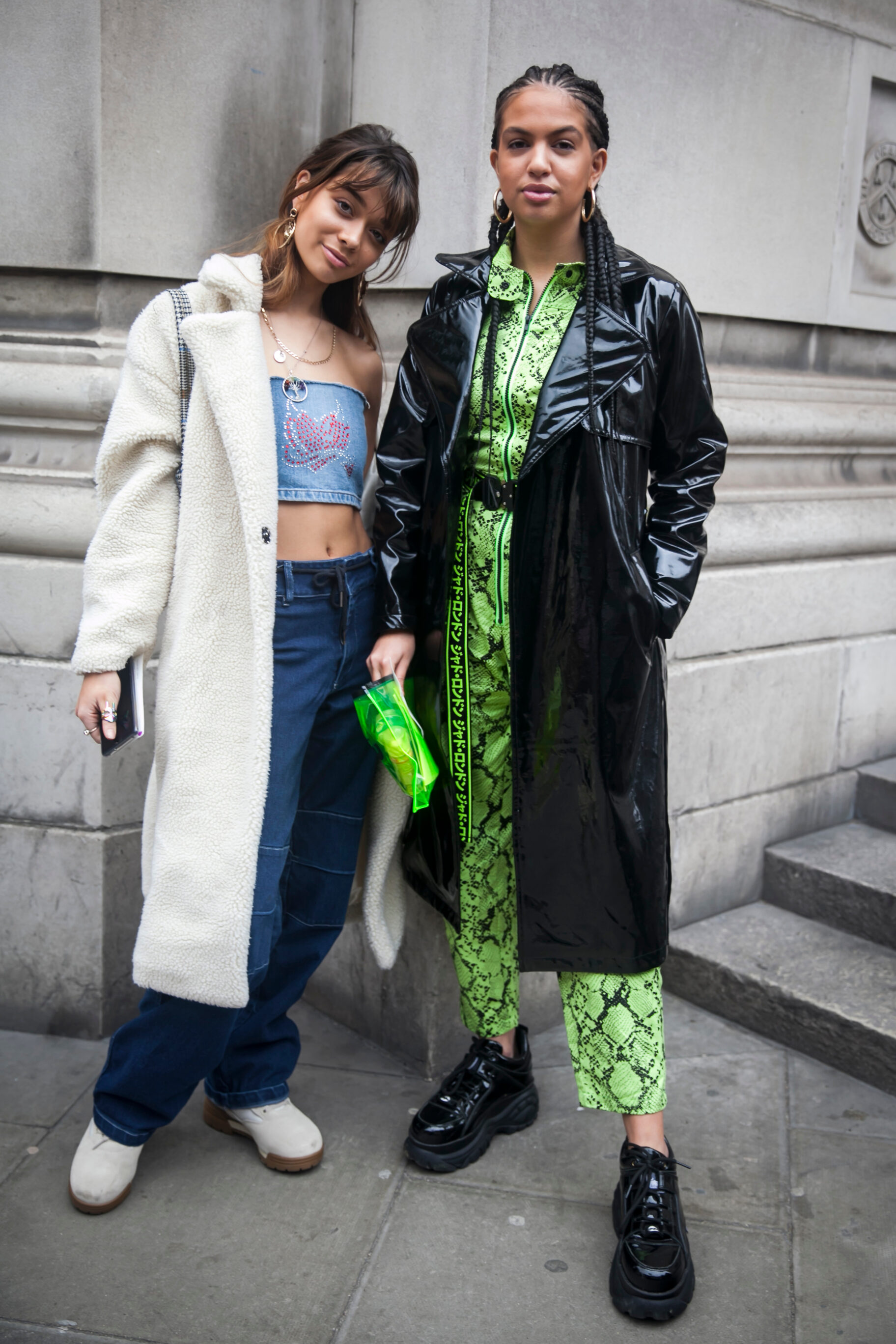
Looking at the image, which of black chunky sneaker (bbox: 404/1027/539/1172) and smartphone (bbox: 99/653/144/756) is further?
black chunky sneaker (bbox: 404/1027/539/1172)

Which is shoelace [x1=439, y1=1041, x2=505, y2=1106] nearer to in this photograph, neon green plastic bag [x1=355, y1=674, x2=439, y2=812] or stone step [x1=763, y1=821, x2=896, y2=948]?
neon green plastic bag [x1=355, y1=674, x2=439, y2=812]

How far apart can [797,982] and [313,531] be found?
1.91 metres

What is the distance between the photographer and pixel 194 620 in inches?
92.2

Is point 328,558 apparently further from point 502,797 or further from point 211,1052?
point 211,1052

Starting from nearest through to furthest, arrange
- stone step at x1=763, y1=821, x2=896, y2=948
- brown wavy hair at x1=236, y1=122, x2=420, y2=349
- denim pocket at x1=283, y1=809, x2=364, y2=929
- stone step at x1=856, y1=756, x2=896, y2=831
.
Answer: brown wavy hair at x1=236, y1=122, x2=420, y2=349 → denim pocket at x1=283, y1=809, x2=364, y2=929 → stone step at x1=763, y1=821, x2=896, y2=948 → stone step at x1=856, y1=756, x2=896, y2=831

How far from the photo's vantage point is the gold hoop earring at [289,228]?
2416 mm

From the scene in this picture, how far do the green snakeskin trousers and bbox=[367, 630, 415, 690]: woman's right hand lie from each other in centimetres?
10

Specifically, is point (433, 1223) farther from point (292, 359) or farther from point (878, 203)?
point (878, 203)

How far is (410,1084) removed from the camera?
308 centimetres

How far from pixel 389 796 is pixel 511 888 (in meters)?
0.36

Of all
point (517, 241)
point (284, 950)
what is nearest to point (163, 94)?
point (517, 241)

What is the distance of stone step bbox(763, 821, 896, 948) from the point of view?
3.47 m

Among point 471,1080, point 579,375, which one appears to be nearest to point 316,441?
point 579,375

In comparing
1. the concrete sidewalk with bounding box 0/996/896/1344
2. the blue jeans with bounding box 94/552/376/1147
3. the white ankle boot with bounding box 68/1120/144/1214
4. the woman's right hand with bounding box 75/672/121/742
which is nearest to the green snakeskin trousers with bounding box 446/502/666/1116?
the blue jeans with bounding box 94/552/376/1147
